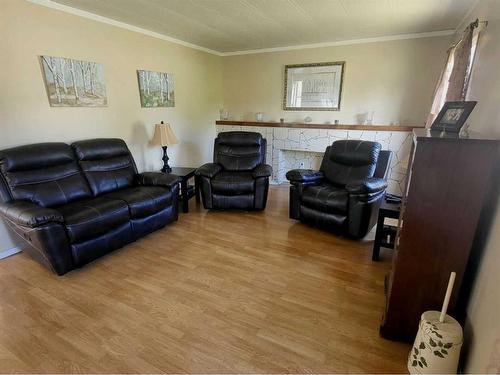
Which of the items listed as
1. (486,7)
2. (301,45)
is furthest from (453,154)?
(301,45)

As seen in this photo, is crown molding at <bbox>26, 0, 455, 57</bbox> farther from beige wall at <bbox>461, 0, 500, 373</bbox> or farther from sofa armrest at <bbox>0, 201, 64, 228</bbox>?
sofa armrest at <bbox>0, 201, 64, 228</bbox>

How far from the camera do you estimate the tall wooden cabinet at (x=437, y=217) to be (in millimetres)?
1286

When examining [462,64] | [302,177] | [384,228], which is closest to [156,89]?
[302,177]

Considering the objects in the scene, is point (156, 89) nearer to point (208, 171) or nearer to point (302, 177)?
point (208, 171)

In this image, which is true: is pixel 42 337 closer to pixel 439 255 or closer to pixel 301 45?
pixel 439 255

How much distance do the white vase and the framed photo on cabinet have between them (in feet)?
12.2

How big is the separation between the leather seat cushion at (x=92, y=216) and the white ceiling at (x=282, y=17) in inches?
78.1

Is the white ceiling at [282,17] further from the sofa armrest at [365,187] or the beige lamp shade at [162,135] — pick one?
the sofa armrest at [365,187]

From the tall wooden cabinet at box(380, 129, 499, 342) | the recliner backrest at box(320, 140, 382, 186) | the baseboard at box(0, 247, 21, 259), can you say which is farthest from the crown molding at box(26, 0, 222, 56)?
the tall wooden cabinet at box(380, 129, 499, 342)

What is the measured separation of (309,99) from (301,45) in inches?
34.1

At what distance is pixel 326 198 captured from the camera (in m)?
2.88

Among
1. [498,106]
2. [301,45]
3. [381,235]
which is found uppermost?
[301,45]

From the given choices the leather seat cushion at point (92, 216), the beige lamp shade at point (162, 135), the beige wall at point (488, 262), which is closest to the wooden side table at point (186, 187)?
the beige lamp shade at point (162, 135)

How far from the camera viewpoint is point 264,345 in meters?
1.58
